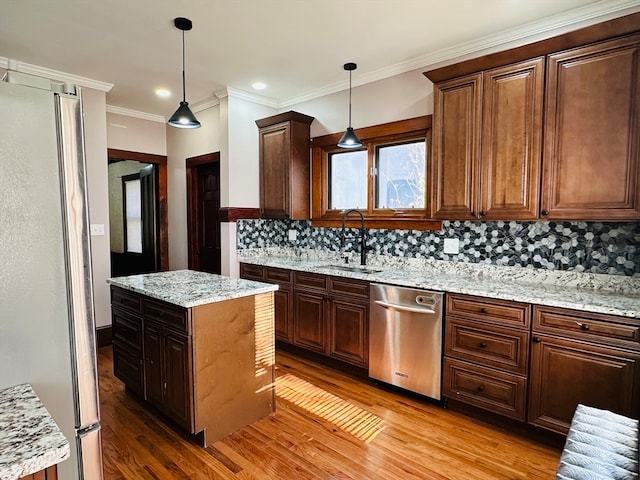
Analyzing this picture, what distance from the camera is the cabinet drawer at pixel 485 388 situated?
2381mm

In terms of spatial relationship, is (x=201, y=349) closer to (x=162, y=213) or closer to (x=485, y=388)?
(x=485, y=388)

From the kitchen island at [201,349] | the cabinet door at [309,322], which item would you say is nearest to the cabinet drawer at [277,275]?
the cabinet door at [309,322]

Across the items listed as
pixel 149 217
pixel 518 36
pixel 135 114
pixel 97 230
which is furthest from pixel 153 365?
pixel 135 114

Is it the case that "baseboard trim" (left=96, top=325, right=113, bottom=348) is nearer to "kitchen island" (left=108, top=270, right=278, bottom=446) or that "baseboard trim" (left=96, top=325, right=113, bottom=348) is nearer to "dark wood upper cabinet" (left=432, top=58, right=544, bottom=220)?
"kitchen island" (left=108, top=270, right=278, bottom=446)

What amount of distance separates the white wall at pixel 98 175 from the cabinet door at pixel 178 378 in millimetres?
2148

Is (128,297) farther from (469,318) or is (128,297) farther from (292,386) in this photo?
(469,318)

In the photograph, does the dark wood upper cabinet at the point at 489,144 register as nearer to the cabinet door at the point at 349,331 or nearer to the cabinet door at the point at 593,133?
the cabinet door at the point at 593,133

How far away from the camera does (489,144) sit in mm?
2654

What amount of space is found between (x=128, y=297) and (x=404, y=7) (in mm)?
2785

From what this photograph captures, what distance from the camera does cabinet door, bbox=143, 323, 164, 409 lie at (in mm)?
2438

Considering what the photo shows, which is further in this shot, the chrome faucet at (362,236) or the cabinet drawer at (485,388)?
the chrome faucet at (362,236)

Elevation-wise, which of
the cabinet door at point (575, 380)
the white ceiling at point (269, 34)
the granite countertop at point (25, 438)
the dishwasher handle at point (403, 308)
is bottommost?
the cabinet door at point (575, 380)

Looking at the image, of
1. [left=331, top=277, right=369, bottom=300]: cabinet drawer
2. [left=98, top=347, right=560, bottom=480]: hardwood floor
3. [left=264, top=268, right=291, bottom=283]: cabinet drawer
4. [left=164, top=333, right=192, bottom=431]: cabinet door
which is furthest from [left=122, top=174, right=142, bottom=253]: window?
[left=164, top=333, right=192, bottom=431]: cabinet door

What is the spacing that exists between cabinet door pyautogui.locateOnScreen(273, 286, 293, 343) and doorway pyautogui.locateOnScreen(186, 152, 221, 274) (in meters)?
1.19
